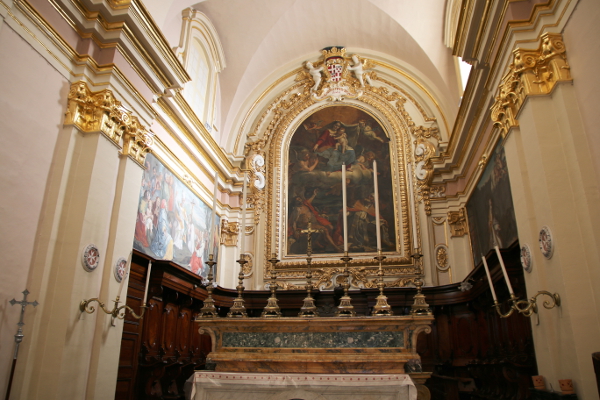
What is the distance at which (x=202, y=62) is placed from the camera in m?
10.7

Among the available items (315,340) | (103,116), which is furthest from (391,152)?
(315,340)

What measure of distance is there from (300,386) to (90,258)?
307 centimetres

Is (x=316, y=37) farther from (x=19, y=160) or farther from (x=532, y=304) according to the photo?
(x=532, y=304)

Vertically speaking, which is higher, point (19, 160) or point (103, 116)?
point (103, 116)

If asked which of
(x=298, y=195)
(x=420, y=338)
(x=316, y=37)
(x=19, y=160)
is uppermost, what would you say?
(x=316, y=37)

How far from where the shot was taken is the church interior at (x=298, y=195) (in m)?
4.66

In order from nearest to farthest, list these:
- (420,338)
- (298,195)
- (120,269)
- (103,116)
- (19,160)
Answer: (19,160), (103,116), (120,269), (420,338), (298,195)

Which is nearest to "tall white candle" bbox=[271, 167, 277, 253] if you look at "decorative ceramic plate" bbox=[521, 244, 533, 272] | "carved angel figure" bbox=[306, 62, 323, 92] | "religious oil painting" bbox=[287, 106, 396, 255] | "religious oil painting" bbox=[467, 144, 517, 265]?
"religious oil painting" bbox=[287, 106, 396, 255]

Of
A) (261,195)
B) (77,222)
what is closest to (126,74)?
(77,222)

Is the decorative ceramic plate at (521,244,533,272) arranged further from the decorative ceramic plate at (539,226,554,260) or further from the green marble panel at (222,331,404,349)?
the green marble panel at (222,331,404,349)

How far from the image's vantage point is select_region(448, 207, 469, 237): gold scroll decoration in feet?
33.9

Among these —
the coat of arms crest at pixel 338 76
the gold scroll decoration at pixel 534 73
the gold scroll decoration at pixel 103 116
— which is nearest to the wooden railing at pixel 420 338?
the gold scroll decoration at pixel 103 116

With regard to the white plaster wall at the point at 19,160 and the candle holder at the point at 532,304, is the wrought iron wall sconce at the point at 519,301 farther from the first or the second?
the white plaster wall at the point at 19,160

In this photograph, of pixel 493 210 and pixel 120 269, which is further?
pixel 493 210
